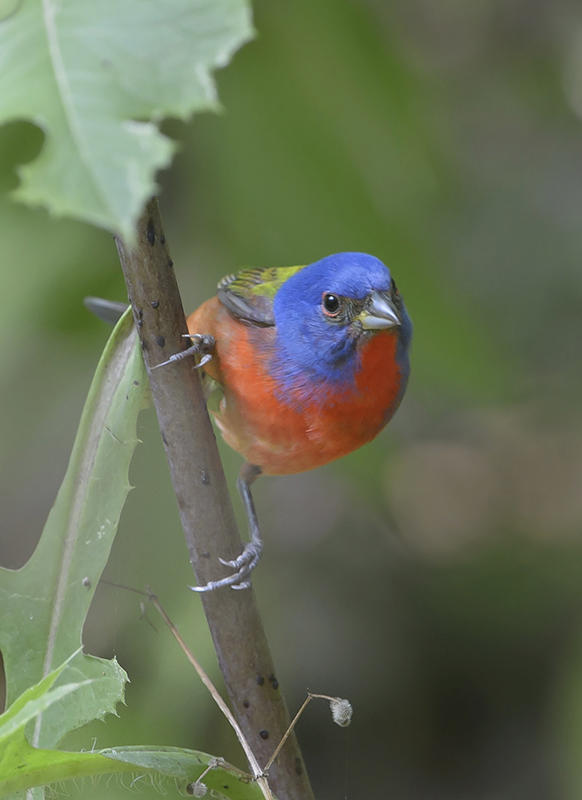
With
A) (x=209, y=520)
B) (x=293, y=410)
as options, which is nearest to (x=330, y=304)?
(x=293, y=410)

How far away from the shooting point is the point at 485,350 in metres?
1.95

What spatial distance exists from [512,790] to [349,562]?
3.04ft

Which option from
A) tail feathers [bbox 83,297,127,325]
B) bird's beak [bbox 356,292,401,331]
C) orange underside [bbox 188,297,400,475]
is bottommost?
orange underside [bbox 188,297,400,475]

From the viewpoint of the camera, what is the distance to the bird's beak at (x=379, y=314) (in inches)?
70.0

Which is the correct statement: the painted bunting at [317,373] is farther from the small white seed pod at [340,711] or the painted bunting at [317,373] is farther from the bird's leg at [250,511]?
the small white seed pod at [340,711]

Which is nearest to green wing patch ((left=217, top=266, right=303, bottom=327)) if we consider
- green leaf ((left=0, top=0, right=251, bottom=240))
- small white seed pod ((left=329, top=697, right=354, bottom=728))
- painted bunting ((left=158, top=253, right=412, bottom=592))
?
painted bunting ((left=158, top=253, right=412, bottom=592))

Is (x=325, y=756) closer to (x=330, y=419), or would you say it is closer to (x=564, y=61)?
(x=330, y=419)

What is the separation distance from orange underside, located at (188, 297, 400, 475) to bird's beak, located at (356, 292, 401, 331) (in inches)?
2.1

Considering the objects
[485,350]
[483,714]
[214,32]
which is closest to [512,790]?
[483,714]

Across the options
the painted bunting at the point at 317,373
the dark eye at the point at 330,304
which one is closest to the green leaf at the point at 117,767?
the painted bunting at the point at 317,373

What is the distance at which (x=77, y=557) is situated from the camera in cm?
119

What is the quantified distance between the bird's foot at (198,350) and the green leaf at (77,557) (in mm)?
52

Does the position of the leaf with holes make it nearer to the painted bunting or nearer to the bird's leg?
the bird's leg

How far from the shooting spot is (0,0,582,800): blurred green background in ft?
5.33
